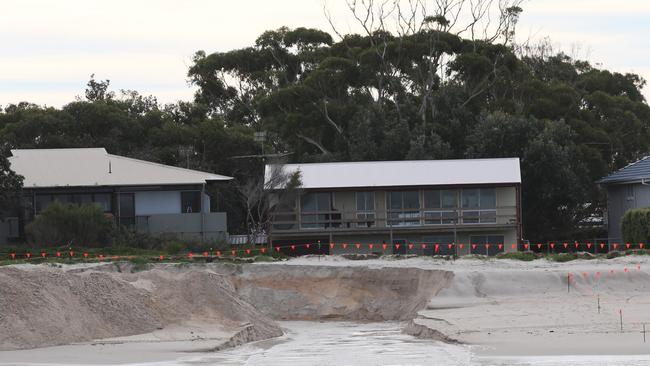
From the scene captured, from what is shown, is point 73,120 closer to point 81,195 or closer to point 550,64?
point 81,195

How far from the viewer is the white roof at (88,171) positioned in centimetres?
5184

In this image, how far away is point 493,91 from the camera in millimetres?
66625

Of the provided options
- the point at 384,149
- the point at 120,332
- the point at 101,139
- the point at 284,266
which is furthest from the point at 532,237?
the point at 120,332

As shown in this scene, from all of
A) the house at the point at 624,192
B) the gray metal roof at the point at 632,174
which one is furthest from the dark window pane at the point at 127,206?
the gray metal roof at the point at 632,174

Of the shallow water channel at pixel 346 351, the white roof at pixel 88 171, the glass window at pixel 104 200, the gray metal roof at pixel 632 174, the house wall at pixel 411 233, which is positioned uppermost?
the white roof at pixel 88 171

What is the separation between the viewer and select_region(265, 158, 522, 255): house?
50.5m

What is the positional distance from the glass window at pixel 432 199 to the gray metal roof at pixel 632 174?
9488 mm

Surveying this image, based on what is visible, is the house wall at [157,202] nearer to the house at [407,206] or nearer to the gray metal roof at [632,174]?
the house at [407,206]

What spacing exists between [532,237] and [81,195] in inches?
836

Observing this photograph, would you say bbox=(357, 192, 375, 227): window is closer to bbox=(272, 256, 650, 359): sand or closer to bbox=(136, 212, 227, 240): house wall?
bbox=(136, 212, 227, 240): house wall

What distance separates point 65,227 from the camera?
47469 millimetres

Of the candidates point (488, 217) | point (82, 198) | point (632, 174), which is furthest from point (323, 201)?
point (632, 174)

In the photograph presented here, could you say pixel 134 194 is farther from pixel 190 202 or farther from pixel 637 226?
pixel 637 226

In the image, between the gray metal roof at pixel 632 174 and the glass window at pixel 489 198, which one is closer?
the glass window at pixel 489 198
